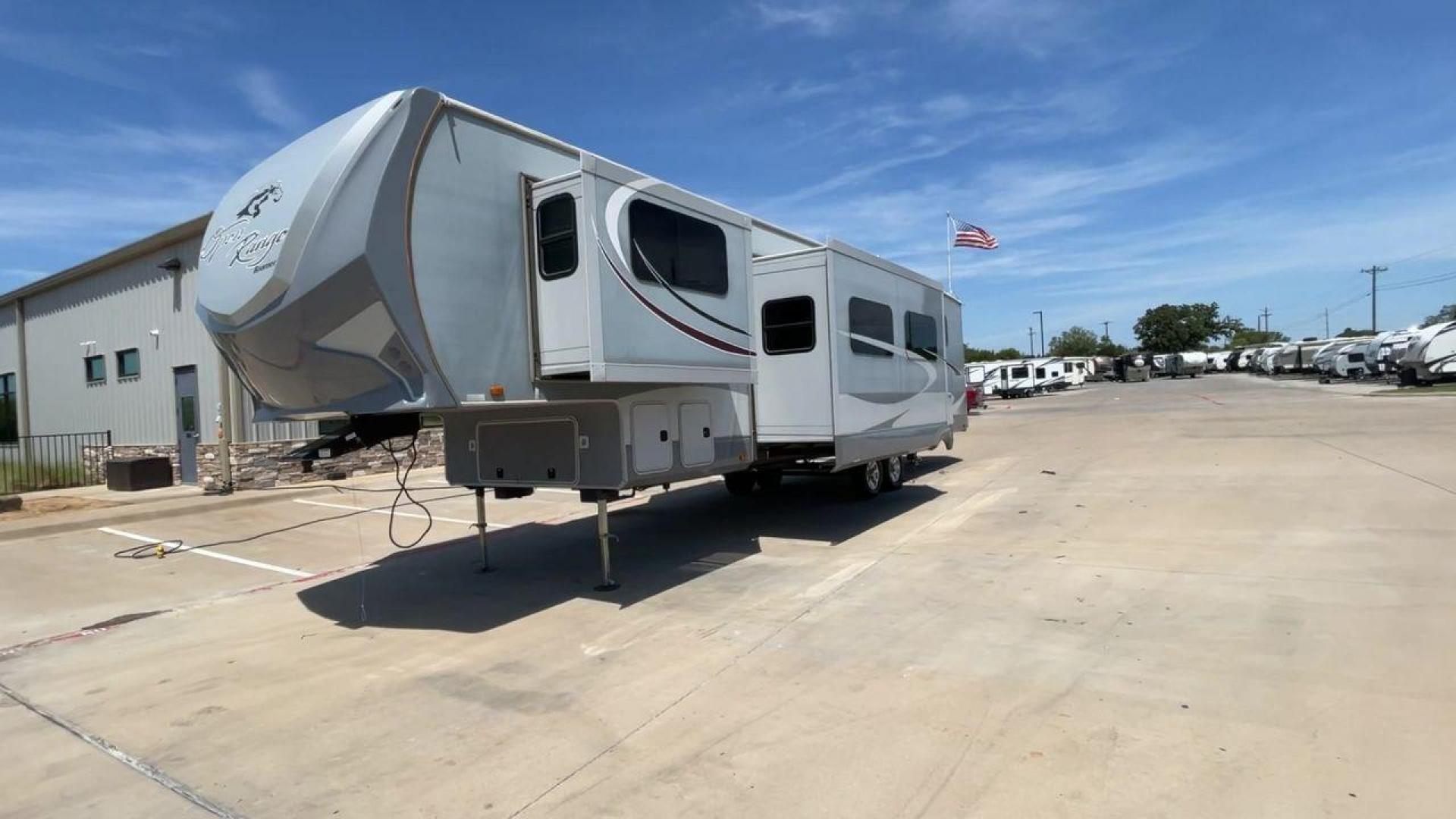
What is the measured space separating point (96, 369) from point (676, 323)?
19634mm

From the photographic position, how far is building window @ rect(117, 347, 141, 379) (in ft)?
58.7

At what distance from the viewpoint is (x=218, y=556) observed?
29.0 feet

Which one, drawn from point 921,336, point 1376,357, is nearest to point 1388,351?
point 1376,357

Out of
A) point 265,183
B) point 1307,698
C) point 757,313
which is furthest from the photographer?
point 757,313

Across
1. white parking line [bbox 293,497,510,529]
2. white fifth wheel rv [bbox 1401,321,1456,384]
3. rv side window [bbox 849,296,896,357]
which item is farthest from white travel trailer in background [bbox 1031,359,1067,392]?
white parking line [bbox 293,497,510,529]

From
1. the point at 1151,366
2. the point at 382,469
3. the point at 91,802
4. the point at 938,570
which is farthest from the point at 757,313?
the point at 1151,366

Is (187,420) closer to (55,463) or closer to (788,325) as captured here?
(55,463)

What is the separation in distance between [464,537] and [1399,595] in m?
8.74

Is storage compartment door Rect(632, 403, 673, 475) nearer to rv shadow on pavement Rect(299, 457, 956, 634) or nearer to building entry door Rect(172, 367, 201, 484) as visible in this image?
rv shadow on pavement Rect(299, 457, 956, 634)

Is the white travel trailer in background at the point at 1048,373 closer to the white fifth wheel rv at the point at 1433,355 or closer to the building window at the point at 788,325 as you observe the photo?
the white fifth wheel rv at the point at 1433,355

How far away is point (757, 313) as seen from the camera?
28.3ft

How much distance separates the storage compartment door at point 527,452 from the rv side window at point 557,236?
134cm

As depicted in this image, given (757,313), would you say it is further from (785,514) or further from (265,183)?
(265,183)

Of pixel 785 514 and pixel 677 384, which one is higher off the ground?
pixel 677 384
